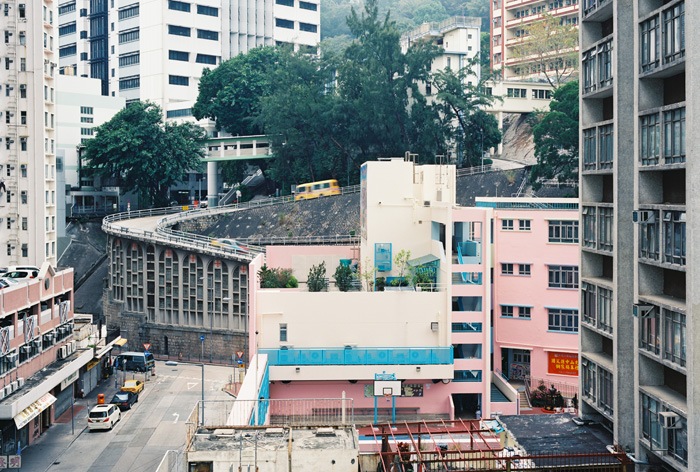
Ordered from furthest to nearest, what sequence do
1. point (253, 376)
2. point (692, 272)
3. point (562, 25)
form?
1. point (562, 25)
2. point (253, 376)
3. point (692, 272)

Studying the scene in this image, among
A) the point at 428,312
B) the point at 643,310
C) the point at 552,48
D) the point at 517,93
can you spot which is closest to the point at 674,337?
the point at 643,310

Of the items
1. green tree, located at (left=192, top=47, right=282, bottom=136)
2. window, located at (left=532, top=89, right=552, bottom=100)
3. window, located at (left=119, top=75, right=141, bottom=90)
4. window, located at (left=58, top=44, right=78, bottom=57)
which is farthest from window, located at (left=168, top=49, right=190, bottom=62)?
window, located at (left=532, top=89, right=552, bottom=100)

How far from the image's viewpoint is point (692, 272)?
21.2m

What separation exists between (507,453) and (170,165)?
69.0m

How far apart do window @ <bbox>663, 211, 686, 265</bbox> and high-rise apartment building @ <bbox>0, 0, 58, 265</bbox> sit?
52706 millimetres

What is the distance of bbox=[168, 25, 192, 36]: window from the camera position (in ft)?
354

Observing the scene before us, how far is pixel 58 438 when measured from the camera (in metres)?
46.9

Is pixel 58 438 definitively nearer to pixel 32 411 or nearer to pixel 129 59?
pixel 32 411

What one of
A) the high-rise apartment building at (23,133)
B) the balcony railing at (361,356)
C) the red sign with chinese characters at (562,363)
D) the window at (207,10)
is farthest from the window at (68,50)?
the balcony railing at (361,356)

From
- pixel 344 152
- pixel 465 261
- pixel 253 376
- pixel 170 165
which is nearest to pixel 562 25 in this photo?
pixel 344 152

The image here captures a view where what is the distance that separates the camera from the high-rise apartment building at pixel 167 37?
4254 inches

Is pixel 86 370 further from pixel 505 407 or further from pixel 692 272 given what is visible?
pixel 692 272

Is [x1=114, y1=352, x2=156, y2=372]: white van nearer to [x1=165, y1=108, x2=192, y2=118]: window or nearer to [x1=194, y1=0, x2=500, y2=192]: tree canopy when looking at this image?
[x1=194, y1=0, x2=500, y2=192]: tree canopy

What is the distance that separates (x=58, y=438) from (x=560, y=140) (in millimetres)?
41784
